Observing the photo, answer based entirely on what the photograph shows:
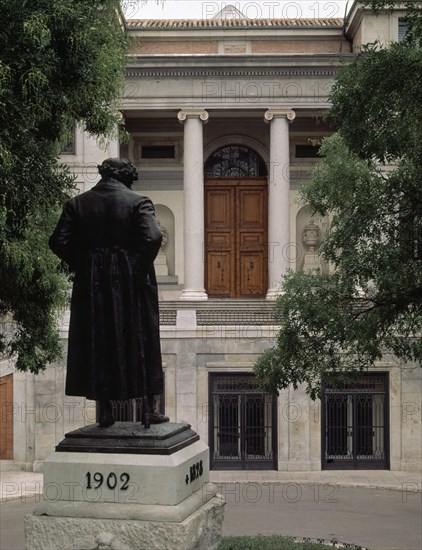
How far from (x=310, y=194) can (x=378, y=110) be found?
A: 440 centimetres

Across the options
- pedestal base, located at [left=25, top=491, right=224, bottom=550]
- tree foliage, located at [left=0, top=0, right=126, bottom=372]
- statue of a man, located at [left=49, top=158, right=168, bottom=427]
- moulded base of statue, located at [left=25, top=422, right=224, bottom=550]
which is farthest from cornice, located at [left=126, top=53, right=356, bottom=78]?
pedestal base, located at [left=25, top=491, right=224, bottom=550]

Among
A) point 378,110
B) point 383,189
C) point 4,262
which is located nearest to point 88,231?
point 4,262

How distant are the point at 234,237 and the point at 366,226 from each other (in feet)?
65.4

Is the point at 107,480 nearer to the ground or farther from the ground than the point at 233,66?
nearer to the ground

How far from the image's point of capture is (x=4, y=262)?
12.7m

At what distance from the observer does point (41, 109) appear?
11.1 m

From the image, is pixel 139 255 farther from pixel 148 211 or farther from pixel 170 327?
pixel 170 327

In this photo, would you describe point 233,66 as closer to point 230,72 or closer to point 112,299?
point 230,72

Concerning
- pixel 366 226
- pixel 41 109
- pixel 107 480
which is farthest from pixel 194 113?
pixel 107 480

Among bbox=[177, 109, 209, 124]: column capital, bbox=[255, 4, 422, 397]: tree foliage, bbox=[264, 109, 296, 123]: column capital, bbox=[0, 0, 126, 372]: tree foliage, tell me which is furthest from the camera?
bbox=[177, 109, 209, 124]: column capital

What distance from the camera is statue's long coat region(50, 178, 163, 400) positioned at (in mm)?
7016

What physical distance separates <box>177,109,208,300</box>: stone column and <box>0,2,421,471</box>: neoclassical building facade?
1.9 inches

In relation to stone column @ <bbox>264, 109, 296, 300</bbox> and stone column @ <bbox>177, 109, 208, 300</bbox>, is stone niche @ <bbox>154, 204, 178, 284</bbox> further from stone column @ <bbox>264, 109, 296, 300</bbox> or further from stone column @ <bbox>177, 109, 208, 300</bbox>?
stone column @ <bbox>264, 109, 296, 300</bbox>

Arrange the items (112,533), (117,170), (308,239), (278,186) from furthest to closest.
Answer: (308,239), (278,186), (117,170), (112,533)
